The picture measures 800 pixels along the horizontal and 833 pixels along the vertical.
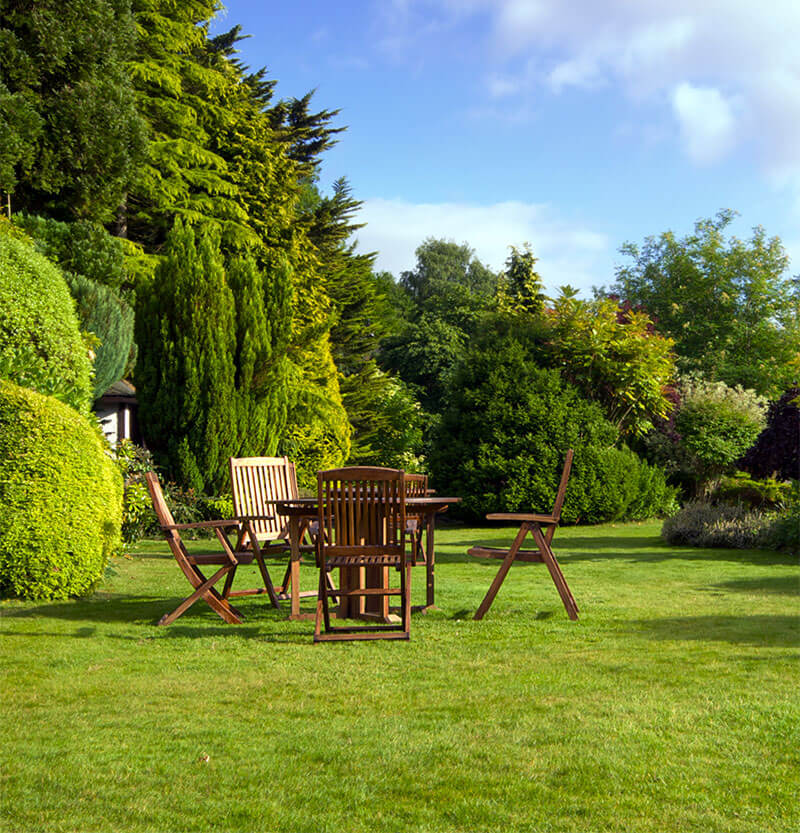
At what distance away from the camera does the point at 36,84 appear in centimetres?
1725

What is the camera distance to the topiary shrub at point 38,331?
28.7 feet

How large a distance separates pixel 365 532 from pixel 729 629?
2.84 m

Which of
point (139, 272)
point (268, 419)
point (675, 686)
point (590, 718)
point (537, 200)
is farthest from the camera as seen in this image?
point (139, 272)

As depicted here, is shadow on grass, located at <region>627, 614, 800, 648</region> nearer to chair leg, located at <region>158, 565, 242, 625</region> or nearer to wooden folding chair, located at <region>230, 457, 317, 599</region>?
wooden folding chair, located at <region>230, 457, 317, 599</region>

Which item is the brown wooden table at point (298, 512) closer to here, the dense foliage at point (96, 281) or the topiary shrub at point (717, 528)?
the dense foliage at point (96, 281)

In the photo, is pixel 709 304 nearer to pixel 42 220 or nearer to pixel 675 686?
pixel 42 220

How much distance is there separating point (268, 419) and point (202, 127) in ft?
35.0

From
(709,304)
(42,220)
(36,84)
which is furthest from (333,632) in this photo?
(709,304)

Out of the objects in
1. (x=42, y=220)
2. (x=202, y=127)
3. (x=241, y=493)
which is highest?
(x=202, y=127)

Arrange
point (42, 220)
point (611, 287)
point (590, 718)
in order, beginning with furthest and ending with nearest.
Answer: point (611, 287)
point (42, 220)
point (590, 718)

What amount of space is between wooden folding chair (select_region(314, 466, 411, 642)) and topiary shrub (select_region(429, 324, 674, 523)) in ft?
39.4

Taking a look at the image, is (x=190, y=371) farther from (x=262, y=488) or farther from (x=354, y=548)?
(x=354, y=548)

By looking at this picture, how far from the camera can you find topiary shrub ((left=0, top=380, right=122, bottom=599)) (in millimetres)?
7695

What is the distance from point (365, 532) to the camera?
671 cm
